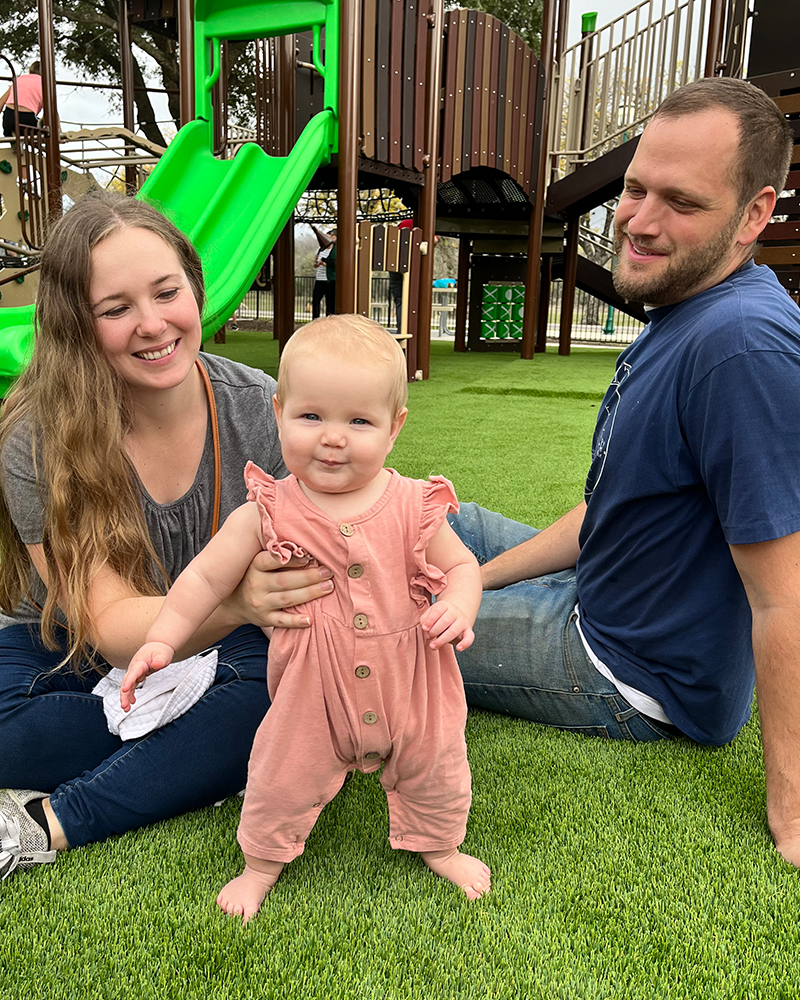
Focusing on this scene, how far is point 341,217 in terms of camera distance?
7.43 meters

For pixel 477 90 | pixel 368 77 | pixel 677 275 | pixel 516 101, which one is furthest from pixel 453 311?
pixel 677 275

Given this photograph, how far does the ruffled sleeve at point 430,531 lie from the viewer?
1464mm

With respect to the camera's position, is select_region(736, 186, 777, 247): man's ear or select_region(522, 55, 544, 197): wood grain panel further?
select_region(522, 55, 544, 197): wood grain panel

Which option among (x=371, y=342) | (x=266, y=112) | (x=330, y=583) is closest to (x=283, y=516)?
(x=330, y=583)

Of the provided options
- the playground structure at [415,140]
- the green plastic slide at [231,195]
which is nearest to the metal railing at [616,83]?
the playground structure at [415,140]

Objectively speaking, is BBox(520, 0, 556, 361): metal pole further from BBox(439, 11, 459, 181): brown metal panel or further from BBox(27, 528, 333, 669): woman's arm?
BBox(27, 528, 333, 669): woman's arm

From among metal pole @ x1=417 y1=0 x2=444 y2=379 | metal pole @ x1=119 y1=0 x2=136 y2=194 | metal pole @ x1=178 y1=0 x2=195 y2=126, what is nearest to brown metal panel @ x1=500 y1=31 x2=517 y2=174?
metal pole @ x1=417 y1=0 x2=444 y2=379

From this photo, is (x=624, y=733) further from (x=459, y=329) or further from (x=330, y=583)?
(x=459, y=329)

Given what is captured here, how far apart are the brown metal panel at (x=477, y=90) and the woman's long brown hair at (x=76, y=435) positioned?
9161mm

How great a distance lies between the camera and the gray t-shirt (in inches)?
72.6

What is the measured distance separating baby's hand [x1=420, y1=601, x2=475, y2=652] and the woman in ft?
1.52

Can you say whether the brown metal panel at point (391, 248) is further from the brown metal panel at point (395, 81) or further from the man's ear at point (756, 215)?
the man's ear at point (756, 215)

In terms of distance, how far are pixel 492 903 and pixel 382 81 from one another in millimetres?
7902

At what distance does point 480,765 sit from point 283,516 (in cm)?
93
